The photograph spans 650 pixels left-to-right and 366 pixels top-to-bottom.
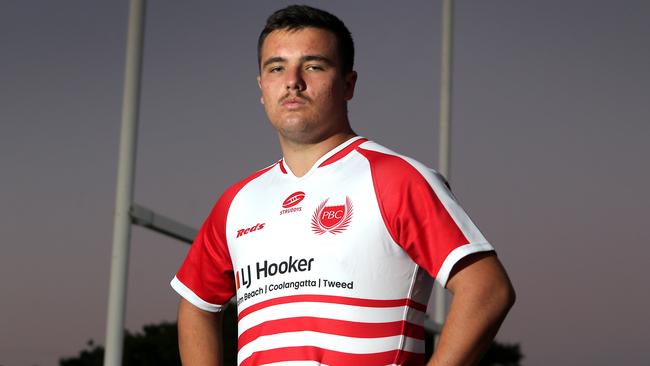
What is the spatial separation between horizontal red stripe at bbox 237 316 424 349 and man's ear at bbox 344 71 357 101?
44cm

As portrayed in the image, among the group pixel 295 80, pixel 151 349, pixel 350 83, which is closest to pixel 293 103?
pixel 295 80

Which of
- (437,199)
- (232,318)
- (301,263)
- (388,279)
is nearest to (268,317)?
(301,263)

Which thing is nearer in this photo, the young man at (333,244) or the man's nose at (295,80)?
the young man at (333,244)

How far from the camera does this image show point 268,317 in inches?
73.5

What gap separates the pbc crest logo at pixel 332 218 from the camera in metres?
1.83

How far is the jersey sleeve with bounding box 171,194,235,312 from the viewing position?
2084 mm

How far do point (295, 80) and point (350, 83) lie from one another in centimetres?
14

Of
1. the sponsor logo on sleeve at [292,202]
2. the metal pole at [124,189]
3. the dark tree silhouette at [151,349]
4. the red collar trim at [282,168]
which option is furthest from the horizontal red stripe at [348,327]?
the dark tree silhouette at [151,349]

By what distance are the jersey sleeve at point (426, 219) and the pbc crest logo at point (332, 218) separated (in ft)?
0.20

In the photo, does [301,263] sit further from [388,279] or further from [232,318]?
[232,318]

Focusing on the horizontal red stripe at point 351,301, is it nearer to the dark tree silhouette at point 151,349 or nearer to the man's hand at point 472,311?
the man's hand at point 472,311

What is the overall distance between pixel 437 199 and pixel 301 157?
33cm

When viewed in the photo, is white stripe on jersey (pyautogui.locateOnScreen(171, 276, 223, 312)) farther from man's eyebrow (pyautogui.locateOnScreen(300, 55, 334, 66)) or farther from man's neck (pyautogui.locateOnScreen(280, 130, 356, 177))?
man's eyebrow (pyautogui.locateOnScreen(300, 55, 334, 66))

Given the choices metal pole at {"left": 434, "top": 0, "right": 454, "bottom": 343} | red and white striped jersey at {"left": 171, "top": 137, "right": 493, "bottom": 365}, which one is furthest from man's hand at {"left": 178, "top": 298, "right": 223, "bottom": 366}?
metal pole at {"left": 434, "top": 0, "right": 454, "bottom": 343}
